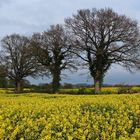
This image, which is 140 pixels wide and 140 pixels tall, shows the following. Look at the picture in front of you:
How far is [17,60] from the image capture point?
2768 inches

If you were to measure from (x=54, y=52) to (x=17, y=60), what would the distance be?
12.3 m

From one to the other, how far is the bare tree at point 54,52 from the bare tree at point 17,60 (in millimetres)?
7773

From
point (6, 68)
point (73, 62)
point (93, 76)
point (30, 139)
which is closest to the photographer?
point (30, 139)

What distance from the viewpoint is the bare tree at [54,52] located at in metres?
58.5

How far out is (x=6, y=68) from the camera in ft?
226

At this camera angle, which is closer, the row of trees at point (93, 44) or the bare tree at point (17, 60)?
the row of trees at point (93, 44)

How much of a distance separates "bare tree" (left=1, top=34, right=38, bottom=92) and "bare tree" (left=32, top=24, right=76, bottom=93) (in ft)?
25.5

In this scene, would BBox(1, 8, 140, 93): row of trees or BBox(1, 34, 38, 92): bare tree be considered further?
BBox(1, 34, 38, 92): bare tree

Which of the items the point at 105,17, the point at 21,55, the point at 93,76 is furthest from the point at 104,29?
the point at 21,55

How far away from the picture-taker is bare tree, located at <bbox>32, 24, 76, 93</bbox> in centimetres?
5853

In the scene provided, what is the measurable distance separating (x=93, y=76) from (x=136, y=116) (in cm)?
4176

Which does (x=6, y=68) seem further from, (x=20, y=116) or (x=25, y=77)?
(x=20, y=116)

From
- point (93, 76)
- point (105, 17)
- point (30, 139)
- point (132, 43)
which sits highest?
point (105, 17)

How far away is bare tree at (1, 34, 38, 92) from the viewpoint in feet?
226
